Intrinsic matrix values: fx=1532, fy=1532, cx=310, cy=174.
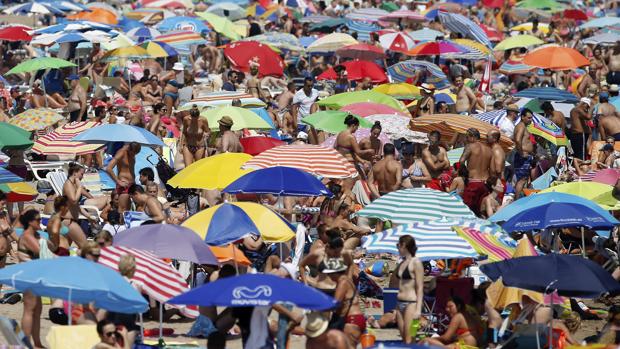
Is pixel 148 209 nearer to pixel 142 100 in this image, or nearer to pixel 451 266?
pixel 451 266

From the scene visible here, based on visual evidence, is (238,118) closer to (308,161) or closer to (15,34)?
(308,161)

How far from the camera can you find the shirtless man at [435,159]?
1784 cm

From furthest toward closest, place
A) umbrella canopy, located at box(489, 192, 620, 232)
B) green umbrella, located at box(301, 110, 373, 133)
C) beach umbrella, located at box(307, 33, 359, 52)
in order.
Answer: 1. beach umbrella, located at box(307, 33, 359, 52)
2. green umbrella, located at box(301, 110, 373, 133)
3. umbrella canopy, located at box(489, 192, 620, 232)

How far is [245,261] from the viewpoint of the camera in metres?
13.6

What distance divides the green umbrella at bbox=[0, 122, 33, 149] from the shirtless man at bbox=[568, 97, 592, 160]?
8.22 meters

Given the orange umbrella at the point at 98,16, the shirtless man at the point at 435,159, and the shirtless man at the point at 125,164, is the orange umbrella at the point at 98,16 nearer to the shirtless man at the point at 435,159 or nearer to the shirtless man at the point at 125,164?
the shirtless man at the point at 125,164

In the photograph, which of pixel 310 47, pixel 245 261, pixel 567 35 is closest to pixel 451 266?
pixel 245 261

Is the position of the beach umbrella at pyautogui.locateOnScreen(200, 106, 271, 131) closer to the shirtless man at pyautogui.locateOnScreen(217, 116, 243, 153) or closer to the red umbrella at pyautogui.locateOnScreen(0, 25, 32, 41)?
the shirtless man at pyautogui.locateOnScreen(217, 116, 243, 153)

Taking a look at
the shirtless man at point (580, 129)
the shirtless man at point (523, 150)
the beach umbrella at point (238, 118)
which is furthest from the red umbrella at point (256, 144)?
the shirtless man at point (580, 129)

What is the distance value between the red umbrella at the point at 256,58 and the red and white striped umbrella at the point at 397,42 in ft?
8.98

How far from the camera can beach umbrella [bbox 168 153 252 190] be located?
15375mm

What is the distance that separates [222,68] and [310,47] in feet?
5.82

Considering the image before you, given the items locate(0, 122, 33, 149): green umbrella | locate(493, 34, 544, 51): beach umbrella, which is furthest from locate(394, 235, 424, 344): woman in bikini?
locate(493, 34, 544, 51): beach umbrella

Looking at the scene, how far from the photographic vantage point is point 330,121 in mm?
18797
